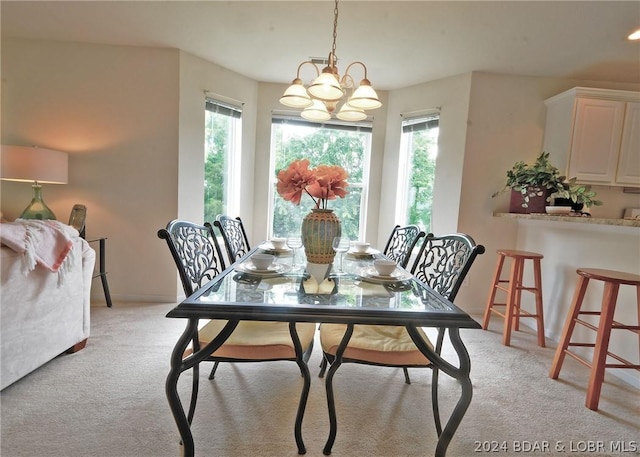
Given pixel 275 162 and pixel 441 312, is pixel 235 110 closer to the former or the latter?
pixel 275 162

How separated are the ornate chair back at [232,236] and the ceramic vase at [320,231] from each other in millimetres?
567

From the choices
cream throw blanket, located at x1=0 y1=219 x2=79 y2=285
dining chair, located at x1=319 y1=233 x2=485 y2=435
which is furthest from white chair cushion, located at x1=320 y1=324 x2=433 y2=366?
cream throw blanket, located at x1=0 y1=219 x2=79 y2=285

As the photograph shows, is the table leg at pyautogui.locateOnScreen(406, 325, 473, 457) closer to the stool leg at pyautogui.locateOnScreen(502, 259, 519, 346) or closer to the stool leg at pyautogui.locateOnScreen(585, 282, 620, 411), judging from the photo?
the stool leg at pyautogui.locateOnScreen(585, 282, 620, 411)

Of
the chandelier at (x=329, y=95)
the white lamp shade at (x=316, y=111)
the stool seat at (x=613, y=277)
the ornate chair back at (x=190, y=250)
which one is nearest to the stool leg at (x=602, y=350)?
the stool seat at (x=613, y=277)

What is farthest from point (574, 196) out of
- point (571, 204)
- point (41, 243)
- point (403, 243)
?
point (41, 243)

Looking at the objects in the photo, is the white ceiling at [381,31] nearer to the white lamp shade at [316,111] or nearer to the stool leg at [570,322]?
the white lamp shade at [316,111]

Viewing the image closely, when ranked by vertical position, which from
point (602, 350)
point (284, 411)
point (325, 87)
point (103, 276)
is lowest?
point (284, 411)

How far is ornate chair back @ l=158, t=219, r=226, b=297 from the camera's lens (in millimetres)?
1257

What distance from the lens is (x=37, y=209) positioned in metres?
2.57

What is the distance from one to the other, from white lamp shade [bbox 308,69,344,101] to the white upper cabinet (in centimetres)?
237

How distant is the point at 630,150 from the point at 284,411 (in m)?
3.60

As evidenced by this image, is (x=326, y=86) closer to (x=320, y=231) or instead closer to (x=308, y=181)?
(x=308, y=181)

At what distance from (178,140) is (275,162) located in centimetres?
109

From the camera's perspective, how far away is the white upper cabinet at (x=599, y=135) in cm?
261
